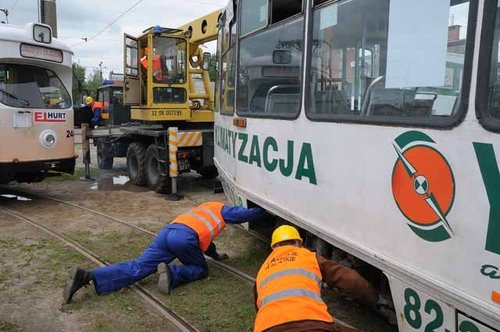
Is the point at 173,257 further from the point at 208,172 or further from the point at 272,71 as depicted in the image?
the point at 208,172

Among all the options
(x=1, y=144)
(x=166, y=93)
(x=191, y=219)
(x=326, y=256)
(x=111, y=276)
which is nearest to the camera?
(x=326, y=256)

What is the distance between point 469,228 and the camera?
206cm

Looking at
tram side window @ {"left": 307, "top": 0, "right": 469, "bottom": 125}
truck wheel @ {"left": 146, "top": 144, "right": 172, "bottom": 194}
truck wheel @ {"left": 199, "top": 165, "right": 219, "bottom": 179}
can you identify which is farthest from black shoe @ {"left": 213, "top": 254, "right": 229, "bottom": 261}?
truck wheel @ {"left": 199, "top": 165, "right": 219, "bottom": 179}

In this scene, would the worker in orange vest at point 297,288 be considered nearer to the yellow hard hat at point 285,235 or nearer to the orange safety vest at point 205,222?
the yellow hard hat at point 285,235

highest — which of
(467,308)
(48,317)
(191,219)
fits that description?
(467,308)

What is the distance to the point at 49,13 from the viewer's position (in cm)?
1355

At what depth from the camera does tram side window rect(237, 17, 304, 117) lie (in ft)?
11.7

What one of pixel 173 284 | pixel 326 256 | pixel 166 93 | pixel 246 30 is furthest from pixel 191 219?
pixel 166 93

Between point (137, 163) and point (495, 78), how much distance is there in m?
8.83

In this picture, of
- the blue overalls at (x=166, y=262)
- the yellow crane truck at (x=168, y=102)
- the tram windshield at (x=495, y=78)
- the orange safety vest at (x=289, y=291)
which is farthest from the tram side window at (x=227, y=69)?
the tram windshield at (x=495, y=78)

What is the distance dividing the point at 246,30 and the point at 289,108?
1.39 metres

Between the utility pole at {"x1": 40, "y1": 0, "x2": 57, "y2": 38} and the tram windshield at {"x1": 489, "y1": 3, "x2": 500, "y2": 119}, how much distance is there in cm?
1362

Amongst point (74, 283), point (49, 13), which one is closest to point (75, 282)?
point (74, 283)

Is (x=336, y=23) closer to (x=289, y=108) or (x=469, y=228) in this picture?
(x=289, y=108)
